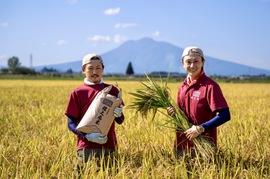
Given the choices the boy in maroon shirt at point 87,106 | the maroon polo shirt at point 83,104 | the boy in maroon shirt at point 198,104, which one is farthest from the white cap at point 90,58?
the boy in maroon shirt at point 198,104

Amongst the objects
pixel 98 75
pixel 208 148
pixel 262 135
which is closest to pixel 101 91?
pixel 98 75

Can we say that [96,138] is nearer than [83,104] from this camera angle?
Yes

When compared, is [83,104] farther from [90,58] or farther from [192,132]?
[192,132]

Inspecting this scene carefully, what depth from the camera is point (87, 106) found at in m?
3.55

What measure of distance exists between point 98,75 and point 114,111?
0.38 metres

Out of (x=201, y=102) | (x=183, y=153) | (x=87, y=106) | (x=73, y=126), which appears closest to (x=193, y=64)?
(x=201, y=102)

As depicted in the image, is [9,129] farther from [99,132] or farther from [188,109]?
[188,109]

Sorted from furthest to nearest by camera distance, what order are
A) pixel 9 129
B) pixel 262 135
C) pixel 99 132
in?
pixel 9 129 → pixel 262 135 → pixel 99 132

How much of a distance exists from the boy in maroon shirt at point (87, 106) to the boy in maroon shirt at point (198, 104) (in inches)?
25.4

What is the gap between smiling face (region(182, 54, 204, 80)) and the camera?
3.54 meters

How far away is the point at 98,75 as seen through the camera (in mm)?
3535

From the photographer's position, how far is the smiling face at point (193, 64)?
3535 mm

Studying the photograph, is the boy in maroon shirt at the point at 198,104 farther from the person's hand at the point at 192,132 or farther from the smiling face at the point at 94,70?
the smiling face at the point at 94,70

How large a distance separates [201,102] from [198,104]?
0.03 m
